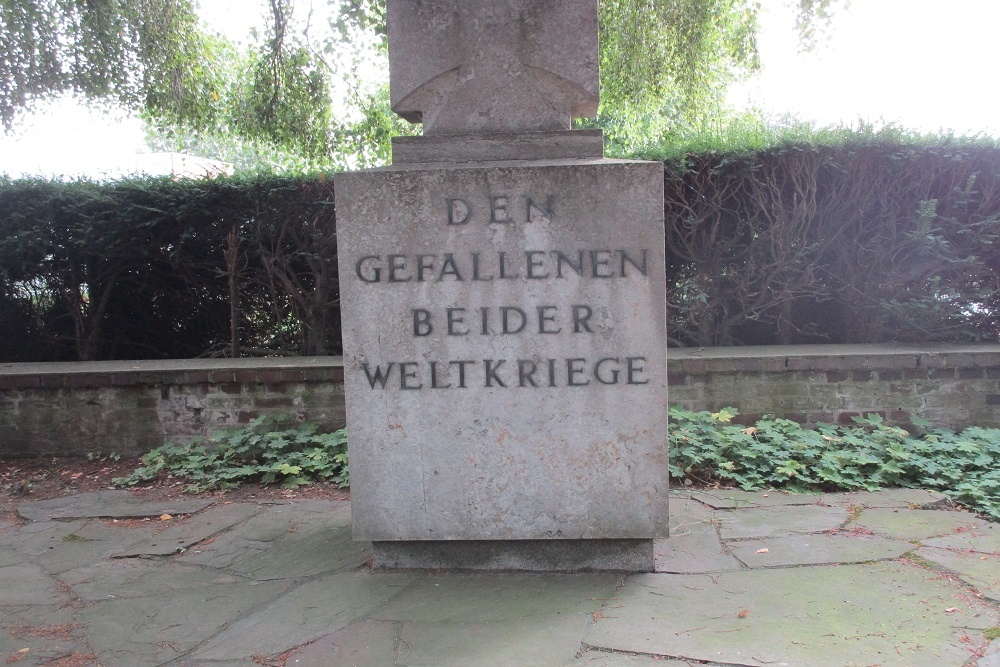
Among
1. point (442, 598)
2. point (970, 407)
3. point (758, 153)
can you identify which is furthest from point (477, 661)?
point (758, 153)

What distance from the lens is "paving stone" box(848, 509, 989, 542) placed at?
3.31 m

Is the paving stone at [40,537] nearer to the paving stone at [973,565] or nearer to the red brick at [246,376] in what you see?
the red brick at [246,376]

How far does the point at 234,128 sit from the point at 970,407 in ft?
29.8

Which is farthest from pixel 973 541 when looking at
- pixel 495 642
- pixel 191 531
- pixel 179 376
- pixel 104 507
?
pixel 179 376

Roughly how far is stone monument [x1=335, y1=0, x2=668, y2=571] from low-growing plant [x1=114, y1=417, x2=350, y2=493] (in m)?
1.90

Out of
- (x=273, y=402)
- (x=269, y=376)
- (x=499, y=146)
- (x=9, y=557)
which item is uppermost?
(x=499, y=146)

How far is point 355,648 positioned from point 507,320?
1251 mm

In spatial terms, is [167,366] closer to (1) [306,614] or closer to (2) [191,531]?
(2) [191,531]

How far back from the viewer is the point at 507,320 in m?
2.83

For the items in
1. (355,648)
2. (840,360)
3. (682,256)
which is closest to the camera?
(355,648)

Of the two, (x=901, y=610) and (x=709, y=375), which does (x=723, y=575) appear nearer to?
(x=901, y=610)

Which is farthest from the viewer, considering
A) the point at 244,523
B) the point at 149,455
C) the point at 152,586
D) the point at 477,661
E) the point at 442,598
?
the point at 149,455

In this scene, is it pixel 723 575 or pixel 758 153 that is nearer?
pixel 723 575

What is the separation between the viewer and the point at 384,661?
229 centimetres
